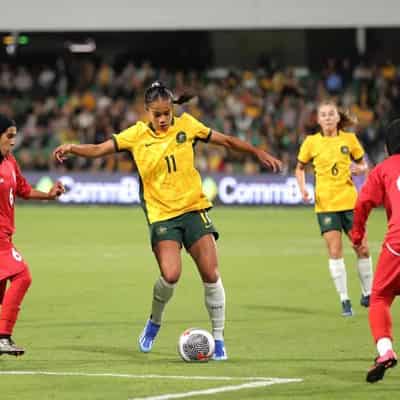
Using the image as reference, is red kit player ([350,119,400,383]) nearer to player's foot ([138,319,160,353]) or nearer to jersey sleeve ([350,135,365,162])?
player's foot ([138,319,160,353])

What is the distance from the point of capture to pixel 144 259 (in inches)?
857

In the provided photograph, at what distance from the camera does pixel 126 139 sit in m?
11.1

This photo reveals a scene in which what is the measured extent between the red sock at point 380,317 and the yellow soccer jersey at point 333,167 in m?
5.81

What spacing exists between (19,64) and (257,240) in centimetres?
2077

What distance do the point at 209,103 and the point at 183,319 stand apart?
81.0ft

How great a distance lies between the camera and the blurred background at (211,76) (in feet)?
116

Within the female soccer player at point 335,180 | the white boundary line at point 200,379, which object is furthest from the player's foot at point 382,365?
the female soccer player at point 335,180

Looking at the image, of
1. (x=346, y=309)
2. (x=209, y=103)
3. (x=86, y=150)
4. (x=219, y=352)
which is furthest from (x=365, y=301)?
(x=209, y=103)

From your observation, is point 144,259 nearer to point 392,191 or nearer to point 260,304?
point 260,304

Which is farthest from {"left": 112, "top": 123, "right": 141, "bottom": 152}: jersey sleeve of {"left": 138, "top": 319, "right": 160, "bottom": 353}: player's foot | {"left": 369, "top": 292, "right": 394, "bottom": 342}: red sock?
{"left": 369, "top": 292, "right": 394, "bottom": 342}: red sock

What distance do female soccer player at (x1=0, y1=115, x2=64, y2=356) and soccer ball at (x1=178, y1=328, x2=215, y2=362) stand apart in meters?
1.32

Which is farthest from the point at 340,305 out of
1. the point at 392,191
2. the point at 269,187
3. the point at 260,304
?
the point at 269,187

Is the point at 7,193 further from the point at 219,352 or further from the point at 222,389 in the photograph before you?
the point at 222,389

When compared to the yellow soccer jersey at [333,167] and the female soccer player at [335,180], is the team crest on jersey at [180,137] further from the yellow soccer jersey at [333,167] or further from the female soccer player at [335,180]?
the yellow soccer jersey at [333,167]
